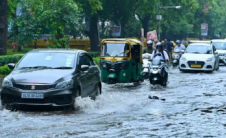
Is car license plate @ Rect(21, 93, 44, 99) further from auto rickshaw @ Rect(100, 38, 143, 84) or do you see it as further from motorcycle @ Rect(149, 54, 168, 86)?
motorcycle @ Rect(149, 54, 168, 86)

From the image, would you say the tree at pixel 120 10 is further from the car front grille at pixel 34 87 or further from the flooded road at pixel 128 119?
the car front grille at pixel 34 87

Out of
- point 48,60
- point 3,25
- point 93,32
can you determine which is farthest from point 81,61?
point 93,32

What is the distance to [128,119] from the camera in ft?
36.2


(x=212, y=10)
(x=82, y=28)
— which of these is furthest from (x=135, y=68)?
(x=212, y=10)

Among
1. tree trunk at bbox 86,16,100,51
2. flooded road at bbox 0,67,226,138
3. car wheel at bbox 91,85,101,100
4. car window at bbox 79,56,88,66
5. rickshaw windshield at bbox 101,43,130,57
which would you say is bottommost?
flooded road at bbox 0,67,226,138

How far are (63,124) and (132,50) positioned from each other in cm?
993

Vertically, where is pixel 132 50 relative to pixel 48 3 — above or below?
below

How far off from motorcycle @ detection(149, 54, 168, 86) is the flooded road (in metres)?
3.12

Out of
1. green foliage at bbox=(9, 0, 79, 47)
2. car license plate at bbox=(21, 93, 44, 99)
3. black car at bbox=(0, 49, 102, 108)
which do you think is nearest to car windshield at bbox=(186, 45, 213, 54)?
green foliage at bbox=(9, 0, 79, 47)

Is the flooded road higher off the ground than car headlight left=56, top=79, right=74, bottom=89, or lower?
lower

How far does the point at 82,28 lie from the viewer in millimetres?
43781

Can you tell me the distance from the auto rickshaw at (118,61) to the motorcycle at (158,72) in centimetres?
78

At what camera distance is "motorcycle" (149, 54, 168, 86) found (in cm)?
1941

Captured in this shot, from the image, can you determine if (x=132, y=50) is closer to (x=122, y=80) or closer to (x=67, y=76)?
(x=122, y=80)
